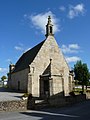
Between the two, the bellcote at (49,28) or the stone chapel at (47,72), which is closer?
the stone chapel at (47,72)

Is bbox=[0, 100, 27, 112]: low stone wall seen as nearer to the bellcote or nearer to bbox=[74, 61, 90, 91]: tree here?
the bellcote

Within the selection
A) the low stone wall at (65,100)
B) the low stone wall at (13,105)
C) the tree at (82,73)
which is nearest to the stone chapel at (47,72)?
the low stone wall at (65,100)

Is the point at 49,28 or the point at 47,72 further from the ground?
the point at 49,28

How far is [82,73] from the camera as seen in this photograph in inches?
2707

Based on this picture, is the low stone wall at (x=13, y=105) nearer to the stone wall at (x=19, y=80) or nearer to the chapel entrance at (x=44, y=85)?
the chapel entrance at (x=44, y=85)

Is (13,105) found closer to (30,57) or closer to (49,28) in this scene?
(30,57)

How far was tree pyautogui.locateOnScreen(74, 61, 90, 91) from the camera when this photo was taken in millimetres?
67625

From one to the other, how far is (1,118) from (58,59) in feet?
85.3

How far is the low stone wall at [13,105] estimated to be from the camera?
26.0 meters

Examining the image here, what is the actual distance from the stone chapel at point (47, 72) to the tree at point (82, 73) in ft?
73.2

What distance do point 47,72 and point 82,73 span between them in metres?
29.7

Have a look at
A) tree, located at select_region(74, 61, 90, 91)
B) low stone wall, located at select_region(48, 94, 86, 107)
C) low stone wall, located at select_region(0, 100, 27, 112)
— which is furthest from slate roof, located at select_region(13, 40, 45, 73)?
tree, located at select_region(74, 61, 90, 91)

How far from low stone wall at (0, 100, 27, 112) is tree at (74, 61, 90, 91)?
42.7m

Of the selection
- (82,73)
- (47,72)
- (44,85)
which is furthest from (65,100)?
(82,73)
